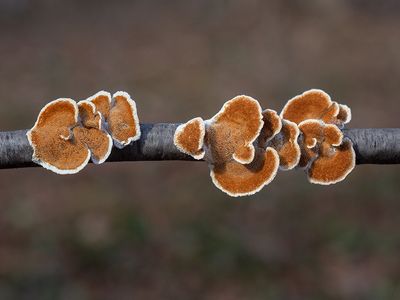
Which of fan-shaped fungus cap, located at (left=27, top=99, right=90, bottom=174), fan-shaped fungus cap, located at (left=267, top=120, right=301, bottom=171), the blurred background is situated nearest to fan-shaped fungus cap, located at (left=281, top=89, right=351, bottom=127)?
fan-shaped fungus cap, located at (left=267, top=120, right=301, bottom=171)

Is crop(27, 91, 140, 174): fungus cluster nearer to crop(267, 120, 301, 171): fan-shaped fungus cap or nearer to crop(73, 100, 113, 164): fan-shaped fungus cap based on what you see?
crop(73, 100, 113, 164): fan-shaped fungus cap

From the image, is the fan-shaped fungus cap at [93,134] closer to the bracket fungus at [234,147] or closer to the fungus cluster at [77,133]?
the fungus cluster at [77,133]

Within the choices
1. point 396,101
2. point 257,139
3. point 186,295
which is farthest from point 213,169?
point 396,101

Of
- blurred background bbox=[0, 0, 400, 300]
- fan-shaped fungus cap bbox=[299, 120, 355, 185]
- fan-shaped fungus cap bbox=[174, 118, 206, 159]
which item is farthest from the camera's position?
blurred background bbox=[0, 0, 400, 300]

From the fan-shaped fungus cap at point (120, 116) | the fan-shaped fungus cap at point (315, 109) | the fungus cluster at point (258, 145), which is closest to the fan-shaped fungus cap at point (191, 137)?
the fungus cluster at point (258, 145)
